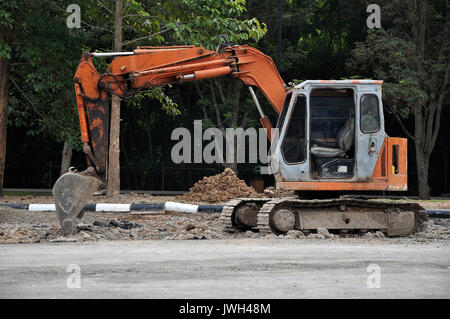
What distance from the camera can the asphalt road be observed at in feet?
21.3

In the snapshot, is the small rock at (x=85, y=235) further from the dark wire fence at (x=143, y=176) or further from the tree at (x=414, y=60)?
the dark wire fence at (x=143, y=176)

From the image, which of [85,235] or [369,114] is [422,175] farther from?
[85,235]

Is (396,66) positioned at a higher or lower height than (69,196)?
higher

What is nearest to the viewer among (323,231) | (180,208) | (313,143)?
(323,231)

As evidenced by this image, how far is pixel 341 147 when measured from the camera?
40.6ft

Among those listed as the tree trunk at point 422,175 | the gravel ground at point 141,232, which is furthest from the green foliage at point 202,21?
the tree trunk at point 422,175

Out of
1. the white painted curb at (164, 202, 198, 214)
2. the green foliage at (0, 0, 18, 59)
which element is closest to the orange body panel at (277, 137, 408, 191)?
the white painted curb at (164, 202, 198, 214)

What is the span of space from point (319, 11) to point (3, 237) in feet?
73.1

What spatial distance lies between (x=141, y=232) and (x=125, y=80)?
8.63ft

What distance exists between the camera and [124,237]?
38.6ft

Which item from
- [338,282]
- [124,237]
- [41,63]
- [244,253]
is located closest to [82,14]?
[41,63]

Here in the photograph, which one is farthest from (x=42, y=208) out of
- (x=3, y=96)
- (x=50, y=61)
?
(x=3, y=96)

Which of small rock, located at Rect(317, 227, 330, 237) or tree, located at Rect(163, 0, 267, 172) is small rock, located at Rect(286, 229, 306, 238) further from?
tree, located at Rect(163, 0, 267, 172)

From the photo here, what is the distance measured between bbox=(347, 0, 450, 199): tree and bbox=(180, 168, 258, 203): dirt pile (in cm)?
647
